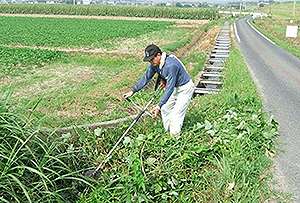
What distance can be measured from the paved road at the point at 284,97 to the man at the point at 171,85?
61.6 inches

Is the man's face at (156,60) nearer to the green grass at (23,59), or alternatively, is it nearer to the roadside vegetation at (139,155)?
the roadside vegetation at (139,155)

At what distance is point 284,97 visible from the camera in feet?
29.7

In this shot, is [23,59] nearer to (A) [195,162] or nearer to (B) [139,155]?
(B) [139,155]

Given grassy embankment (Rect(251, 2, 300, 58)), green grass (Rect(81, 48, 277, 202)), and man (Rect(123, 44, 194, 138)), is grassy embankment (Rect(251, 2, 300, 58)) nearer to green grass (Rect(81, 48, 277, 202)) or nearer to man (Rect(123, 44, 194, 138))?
green grass (Rect(81, 48, 277, 202))

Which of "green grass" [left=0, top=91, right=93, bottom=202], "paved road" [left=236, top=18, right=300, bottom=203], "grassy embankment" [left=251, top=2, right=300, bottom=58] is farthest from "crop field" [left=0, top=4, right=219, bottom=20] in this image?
"green grass" [left=0, top=91, right=93, bottom=202]

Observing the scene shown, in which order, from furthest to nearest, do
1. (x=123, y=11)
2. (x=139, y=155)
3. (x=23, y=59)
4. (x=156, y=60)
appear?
(x=123, y=11) < (x=23, y=59) < (x=139, y=155) < (x=156, y=60)

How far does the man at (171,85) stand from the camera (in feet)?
15.9

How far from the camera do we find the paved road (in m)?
5.00

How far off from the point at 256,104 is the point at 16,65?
34.3 feet

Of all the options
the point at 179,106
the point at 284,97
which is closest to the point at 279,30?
the point at 284,97

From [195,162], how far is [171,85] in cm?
109

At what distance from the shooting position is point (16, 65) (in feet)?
47.5

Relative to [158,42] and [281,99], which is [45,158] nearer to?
[281,99]

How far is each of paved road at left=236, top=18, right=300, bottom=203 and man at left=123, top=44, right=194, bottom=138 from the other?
156 centimetres
